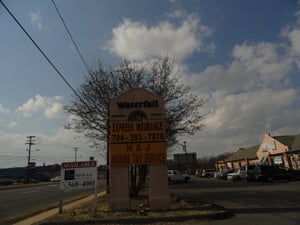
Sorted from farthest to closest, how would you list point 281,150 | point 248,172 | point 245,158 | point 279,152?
point 245,158, point 279,152, point 281,150, point 248,172

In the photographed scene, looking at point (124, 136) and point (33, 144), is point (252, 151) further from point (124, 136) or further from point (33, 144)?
point (124, 136)

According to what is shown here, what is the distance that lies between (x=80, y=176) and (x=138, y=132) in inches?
120

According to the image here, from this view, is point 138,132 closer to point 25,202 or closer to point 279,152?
point 25,202

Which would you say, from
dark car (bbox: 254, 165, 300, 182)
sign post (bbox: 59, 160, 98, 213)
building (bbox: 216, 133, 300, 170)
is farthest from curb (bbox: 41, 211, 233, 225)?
building (bbox: 216, 133, 300, 170)

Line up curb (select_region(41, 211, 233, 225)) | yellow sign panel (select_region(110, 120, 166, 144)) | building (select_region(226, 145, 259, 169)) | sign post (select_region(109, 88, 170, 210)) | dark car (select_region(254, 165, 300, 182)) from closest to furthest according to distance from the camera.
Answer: curb (select_region(41, 211, 233, 225))
sign post (select_region(109, 88, 170, 210))
yellow sign panel (select_region(110, 120, 166, 144))
dark car (select_region(254, 165, 300, 182))
building (select_region(226, 145, 259, 169))

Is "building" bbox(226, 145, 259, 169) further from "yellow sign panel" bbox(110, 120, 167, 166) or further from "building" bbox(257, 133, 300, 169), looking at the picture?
"yellow sign panel" bbox(110, 120, 167, 166)

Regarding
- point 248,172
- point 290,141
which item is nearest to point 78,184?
point 248,172

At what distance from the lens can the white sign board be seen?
51.5 ft

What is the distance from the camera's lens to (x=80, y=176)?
15758mm

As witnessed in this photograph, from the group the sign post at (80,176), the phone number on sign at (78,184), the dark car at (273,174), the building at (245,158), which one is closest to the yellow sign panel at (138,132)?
the sign post at (80,176)

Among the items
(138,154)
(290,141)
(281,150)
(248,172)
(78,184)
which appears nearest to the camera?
(78,184)

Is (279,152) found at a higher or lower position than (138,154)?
higher

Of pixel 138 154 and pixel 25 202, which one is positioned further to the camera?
pixel 25 202

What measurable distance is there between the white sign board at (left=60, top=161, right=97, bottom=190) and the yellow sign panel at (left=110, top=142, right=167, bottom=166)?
0.92 m
